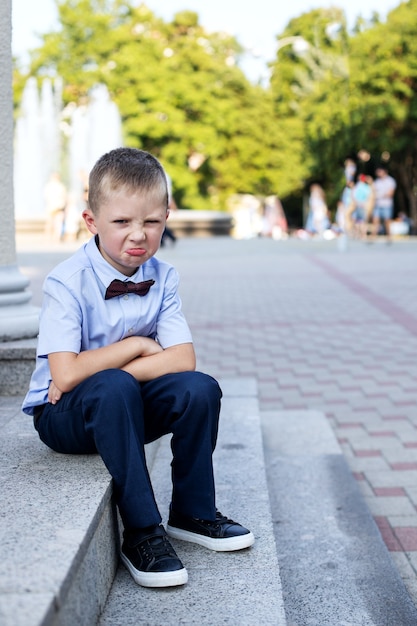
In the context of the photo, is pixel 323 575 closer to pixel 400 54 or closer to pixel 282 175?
pixel 400 54

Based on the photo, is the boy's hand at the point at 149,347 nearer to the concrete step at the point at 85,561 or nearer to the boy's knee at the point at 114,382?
the boy's knee at the point at 114,382

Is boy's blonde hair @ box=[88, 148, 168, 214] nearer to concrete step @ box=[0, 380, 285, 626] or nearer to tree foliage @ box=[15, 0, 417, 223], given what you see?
concrete step @ box=[0, 380, 285, 626]

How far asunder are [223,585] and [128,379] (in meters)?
0.60

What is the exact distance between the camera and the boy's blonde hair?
245 cm

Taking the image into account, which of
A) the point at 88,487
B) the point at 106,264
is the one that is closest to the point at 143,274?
the point at 106,264

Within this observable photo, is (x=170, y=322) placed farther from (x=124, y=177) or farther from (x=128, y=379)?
(x=124, y=177)

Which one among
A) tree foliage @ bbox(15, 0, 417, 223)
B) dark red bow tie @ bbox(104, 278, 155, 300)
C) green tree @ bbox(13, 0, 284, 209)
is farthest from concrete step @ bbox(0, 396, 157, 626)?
green tree @ bbox(13, 0, 284, 209)

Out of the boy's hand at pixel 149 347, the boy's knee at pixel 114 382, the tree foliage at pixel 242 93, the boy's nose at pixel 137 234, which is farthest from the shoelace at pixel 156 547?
the tree foliage at pixel 242 93

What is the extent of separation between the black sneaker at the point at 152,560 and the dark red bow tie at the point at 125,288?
68 centimetres

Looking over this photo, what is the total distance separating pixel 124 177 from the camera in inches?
96.4

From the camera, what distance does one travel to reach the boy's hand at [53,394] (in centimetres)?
249

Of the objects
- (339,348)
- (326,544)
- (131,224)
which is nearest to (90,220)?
(131,224)

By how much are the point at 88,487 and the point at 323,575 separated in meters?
0.94

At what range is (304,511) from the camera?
3.37 meters
